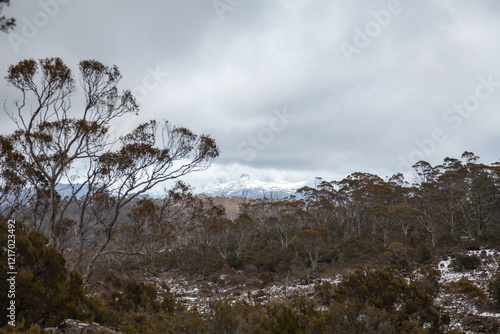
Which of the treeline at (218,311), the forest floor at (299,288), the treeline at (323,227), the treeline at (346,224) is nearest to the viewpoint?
the treeline at (218,311)

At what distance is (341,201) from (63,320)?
4365 cm

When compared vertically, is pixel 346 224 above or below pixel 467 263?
above

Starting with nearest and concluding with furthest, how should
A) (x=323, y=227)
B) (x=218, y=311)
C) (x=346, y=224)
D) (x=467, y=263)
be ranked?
(x=218, y=311), (x=467, y=263), (x=323, y=227), (x=346, y=224)

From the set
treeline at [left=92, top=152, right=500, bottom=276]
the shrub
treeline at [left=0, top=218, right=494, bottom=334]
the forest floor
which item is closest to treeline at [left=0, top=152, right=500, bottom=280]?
treeline at [left=92, top=152, right=500, bottom=276]

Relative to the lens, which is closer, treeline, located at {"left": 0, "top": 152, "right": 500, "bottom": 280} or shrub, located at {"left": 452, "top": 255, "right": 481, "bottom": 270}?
treeline, located at {"left": 0, "top": 152, "right": 500, "bottom": 280}

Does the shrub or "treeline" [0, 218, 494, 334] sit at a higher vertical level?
"treeline" [0, 218, 494, 334]

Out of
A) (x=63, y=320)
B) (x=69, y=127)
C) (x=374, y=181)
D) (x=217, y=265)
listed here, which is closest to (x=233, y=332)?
(x=63, y=320)

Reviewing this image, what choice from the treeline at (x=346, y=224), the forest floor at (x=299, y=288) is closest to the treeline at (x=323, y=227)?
the treeline at (x=346, y=224)

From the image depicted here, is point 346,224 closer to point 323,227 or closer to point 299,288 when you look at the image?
point 323,227

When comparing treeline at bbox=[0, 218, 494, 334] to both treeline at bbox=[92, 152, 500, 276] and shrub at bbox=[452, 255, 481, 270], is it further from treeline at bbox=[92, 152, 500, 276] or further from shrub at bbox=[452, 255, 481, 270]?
shrub at bbox=[452, 255, 481, 270]

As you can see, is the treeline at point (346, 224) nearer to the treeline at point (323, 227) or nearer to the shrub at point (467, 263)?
the treeline at point (323, 227)

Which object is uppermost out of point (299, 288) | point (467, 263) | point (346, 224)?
point (346, 224)

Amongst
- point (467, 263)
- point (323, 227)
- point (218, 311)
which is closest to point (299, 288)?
point (467, 263)

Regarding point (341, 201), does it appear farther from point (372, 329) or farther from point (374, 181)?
point (372, 329)
